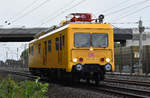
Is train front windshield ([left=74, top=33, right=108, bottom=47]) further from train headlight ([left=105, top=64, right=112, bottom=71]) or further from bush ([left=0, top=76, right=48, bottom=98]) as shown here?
bush ([left=0, top=76, right=48, bottom=98])

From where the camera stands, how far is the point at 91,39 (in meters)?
14.8

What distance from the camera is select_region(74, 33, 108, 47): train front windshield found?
14.6 metres

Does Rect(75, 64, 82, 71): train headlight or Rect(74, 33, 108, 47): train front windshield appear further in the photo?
Rect(74, 33, 108, 47): train front windshield

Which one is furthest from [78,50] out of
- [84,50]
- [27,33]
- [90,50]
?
[27,33]

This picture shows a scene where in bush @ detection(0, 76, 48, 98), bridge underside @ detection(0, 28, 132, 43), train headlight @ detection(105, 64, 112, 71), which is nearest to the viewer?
bush @ detection(0, 76, 48, 98)

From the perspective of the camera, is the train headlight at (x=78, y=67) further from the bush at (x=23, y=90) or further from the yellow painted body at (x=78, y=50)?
the bush at (x=23, y=90)

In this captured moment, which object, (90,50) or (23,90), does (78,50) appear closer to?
(90,50)

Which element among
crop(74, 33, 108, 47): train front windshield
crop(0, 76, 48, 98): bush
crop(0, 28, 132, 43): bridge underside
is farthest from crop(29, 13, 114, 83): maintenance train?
crop(0, 28, 132, 43): bridge underside

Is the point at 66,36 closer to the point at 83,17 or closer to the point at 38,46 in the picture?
the point at 83,17

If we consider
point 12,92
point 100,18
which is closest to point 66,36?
point 100,18

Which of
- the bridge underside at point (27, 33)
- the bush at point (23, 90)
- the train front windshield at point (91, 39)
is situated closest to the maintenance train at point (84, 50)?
the train front windshield at point (91, 39)

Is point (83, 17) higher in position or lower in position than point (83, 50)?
higher

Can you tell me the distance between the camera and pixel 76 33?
14641mm

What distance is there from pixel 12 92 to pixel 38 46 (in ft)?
46.9
